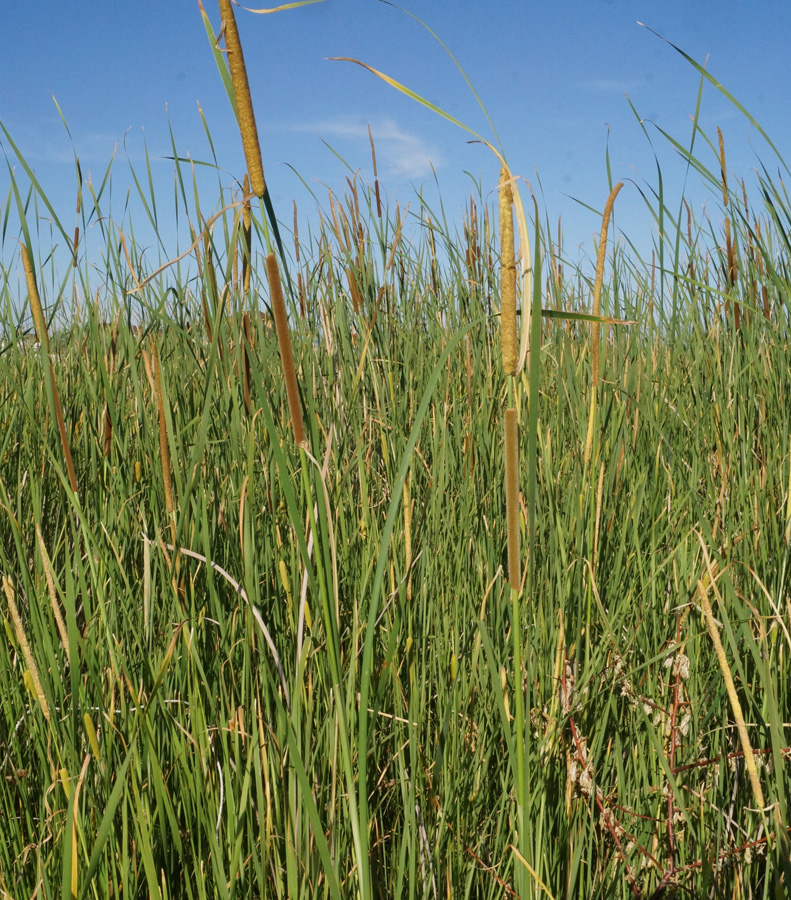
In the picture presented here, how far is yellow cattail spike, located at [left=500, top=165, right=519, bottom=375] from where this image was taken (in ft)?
1.66

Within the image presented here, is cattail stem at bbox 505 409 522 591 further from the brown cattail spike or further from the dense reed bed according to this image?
the brown cattail spike

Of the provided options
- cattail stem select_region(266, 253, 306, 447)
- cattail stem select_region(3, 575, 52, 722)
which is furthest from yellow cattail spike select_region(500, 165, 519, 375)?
cattail stem select_region(3, 575, 52, 722)

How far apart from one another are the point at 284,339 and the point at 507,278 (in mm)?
175

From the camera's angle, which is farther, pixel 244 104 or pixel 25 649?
pixel 25 649

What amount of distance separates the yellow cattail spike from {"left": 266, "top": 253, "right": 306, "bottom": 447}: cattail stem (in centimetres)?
16

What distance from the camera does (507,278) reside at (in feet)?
1.67

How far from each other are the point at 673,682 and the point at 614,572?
0.65ft

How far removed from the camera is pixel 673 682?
109 centimetres

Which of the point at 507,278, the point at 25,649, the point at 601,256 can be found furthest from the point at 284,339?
the point at 601,256

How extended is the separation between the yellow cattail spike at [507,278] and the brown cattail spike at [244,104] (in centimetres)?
18

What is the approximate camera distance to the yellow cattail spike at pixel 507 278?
1.66ft

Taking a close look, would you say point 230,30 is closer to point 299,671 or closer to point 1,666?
point 299,671

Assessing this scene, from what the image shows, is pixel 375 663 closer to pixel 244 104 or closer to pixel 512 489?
pixel 512 489

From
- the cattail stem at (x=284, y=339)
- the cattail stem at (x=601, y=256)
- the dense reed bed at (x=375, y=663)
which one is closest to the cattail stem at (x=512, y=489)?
the dense reed bed at (x=375, y=663)
